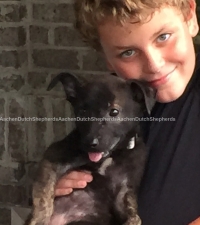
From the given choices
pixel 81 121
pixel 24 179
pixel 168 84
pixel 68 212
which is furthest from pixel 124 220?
pixel 24 179

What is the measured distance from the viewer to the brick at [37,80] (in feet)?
8.16

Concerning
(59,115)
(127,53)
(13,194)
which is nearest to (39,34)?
(59,115)

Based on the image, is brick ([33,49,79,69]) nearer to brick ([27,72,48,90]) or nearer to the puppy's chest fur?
brick ([27,72,48,90])

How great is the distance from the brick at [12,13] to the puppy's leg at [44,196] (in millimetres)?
1245

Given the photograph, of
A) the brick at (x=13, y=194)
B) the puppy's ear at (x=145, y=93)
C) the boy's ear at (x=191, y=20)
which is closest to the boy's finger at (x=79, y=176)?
the puppy's ear at (x=145, y=93)

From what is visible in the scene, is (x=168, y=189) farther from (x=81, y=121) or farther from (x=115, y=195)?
(x=81, y=121)

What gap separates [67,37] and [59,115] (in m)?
0.43

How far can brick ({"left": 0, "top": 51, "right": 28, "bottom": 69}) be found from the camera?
248 centimetres

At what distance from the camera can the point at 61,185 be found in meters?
1.45

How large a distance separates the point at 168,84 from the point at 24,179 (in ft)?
4.82

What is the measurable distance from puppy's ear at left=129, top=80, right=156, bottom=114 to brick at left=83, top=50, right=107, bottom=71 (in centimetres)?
98

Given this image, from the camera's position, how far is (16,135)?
2604 mm

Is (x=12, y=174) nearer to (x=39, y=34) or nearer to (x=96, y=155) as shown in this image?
(x=39, y=34)

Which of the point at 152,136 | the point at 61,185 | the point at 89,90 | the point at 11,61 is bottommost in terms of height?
the point at 11,61
